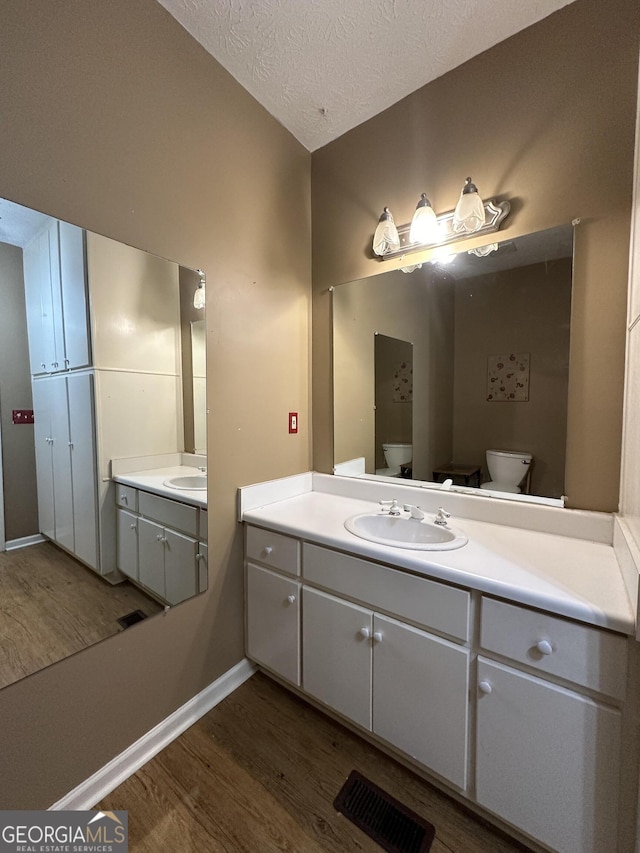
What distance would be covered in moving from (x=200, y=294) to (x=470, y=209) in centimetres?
111

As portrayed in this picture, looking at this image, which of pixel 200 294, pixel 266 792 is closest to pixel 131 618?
pixel 266 792

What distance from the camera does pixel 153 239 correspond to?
1231 millimetres

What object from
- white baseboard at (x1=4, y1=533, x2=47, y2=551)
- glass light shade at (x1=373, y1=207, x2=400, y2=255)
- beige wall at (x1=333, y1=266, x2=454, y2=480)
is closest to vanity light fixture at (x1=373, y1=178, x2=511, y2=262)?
glass light shade at (x1=373, y1=207, x2=400, y2=255)

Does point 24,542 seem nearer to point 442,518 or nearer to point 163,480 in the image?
point 163,480

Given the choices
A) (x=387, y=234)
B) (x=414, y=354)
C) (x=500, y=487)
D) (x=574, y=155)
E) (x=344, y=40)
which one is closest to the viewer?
(x=574, y=155)

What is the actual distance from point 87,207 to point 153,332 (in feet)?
1.33

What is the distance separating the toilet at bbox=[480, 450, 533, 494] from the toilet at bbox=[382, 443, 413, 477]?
0.35 meters

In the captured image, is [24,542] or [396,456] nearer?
[24,542]

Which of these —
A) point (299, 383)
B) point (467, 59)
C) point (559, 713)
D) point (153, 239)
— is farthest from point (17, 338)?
point (467, 59)

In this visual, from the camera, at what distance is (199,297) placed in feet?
4.56

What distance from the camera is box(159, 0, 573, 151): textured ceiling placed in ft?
3.92

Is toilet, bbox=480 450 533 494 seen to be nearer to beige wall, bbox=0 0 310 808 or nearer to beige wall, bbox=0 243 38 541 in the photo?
beige wall, bbox=0 0 310 808

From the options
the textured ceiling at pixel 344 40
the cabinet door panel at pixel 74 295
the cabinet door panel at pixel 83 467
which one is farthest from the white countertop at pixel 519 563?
the textured ceiling at pixel 344 40

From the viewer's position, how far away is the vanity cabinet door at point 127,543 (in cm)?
121
